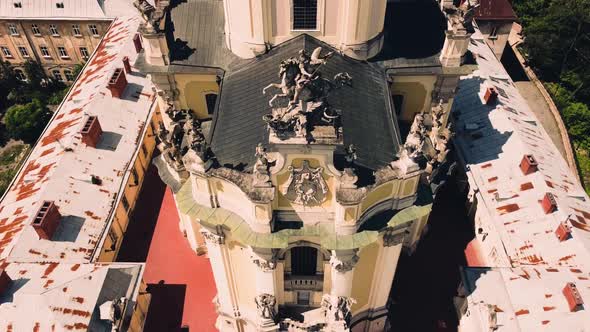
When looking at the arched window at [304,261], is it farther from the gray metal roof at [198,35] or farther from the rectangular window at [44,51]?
the rectangular window at [44,51]

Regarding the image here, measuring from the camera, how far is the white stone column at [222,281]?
28.5 meters

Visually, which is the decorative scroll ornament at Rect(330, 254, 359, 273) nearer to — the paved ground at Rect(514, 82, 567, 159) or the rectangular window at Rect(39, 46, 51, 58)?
the paved ground at Rect(514, 82, 567, 159)

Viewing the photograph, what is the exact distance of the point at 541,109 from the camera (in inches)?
2351

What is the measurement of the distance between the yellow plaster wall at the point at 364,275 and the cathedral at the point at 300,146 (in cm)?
11

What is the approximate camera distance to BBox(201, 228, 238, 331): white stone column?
28.5m

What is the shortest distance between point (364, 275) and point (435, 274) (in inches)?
422

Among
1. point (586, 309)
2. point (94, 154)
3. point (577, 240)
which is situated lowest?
point (586, 309)

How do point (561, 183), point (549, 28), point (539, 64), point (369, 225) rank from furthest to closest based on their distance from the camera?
point (539, 64) → point (549, 28) → point (561, 183) → point (369, 225)

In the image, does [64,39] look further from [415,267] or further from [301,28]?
[415,267]

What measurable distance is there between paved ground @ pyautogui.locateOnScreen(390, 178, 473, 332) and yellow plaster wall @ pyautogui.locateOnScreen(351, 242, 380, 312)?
16.6 feet

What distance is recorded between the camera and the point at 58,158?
3981cm

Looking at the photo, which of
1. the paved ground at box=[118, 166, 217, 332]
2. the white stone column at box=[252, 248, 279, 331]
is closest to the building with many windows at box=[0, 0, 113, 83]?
the paved ground at box=[118, 166, 217, 332]

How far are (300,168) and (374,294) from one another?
12.7 meters

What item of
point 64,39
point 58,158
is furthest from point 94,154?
point 64,39
